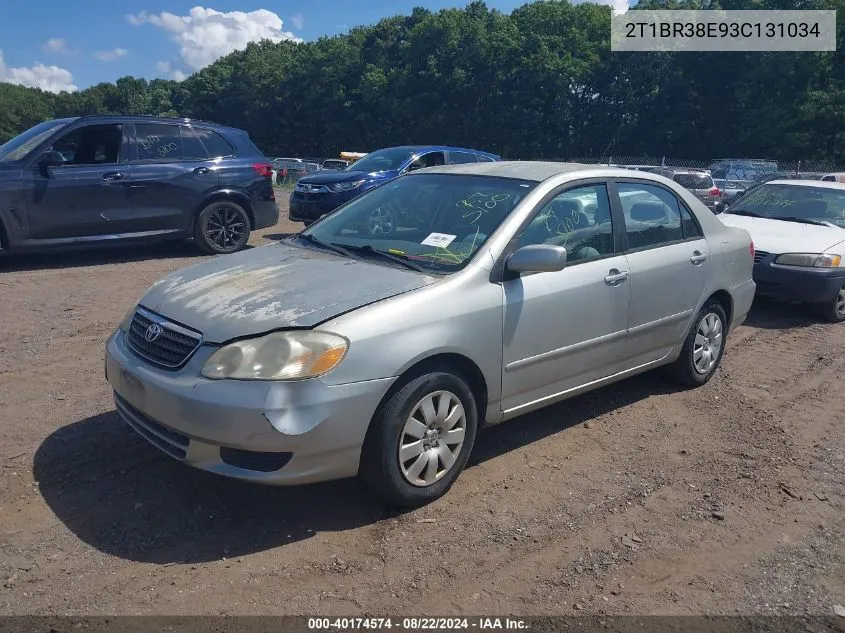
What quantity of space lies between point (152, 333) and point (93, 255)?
23.6 feet

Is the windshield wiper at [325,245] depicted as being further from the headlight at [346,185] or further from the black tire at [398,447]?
the headlight at [346,185]

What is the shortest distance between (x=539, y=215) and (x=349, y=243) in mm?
1182

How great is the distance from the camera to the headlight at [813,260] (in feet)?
26.3

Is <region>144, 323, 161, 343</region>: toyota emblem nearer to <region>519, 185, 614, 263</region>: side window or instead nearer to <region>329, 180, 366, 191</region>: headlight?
<region>519, 185, 614, 263</region>: side window

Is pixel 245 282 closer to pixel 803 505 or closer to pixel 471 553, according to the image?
pixel 471 553

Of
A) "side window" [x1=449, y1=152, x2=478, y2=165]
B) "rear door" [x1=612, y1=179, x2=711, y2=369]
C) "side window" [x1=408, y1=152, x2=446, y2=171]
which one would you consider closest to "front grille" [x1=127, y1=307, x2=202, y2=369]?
"rear door" [x1=612, y1=179, x2=711, y2=369]

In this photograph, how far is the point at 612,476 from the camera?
430cm

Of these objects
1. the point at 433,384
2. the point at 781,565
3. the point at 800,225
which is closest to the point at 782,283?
the point at 800,225

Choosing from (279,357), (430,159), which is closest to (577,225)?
(279,357)

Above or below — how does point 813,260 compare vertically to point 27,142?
below

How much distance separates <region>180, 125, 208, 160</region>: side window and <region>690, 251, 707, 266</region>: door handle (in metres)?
6.98

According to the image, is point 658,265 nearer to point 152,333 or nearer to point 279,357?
point 279,357

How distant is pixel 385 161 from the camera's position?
12.9m

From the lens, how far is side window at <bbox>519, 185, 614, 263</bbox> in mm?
4414
